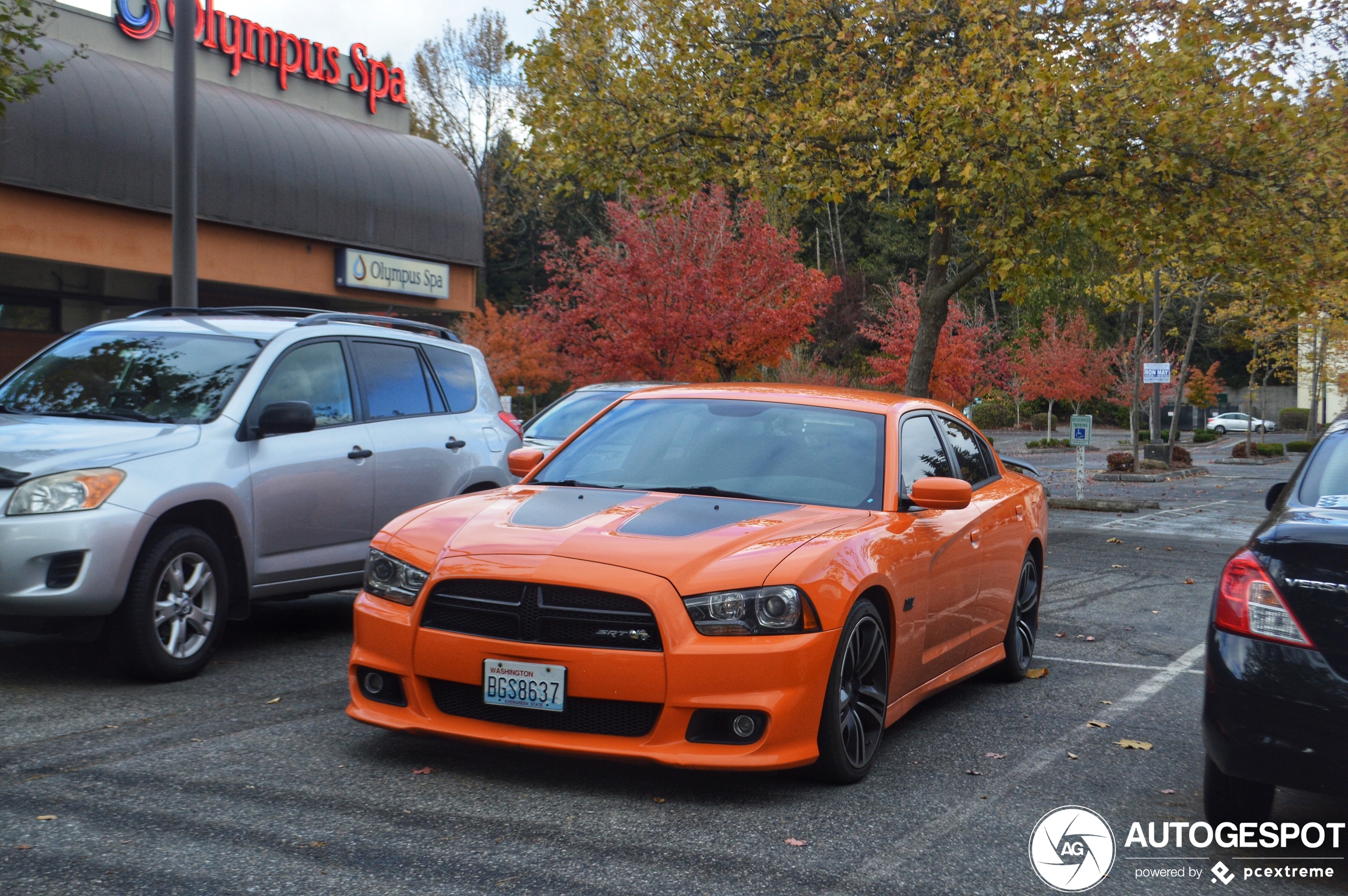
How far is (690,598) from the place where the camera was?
4441mm

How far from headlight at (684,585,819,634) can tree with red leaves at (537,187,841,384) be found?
717 inches

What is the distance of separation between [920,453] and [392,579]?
260 centimetres

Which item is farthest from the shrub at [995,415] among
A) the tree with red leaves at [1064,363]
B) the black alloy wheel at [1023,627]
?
the black alloy wheel at [1023,627]

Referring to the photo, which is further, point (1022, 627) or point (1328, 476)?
point (1022, 627)

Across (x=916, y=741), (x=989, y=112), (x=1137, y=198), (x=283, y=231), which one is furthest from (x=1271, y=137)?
(x=283, y=231)

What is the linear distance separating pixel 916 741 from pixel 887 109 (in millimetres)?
11115

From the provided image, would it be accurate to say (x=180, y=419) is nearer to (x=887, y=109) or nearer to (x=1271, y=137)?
(x=887, y=109)

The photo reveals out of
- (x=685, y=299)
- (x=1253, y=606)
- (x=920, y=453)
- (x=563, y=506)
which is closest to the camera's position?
(x=1253, y=606)

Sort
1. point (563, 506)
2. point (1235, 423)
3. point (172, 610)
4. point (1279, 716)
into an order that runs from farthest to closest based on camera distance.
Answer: point (1235, 423), point (172, 610), point (563, 506), point (1279, 716)

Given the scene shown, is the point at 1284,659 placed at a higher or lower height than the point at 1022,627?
higher

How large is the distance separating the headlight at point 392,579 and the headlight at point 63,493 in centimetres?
174

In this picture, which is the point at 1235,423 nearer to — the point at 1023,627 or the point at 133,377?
the point at 1023,627

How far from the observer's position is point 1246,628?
395 cm

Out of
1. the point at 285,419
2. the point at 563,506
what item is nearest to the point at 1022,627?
the point at 563,506
